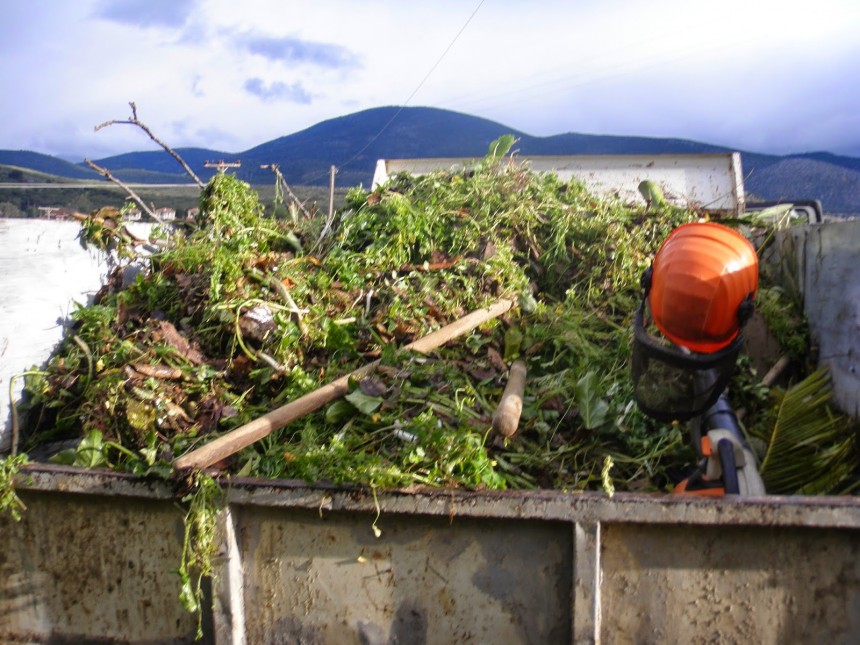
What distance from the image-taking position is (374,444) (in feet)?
7.64

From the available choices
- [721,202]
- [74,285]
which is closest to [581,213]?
[721,202]

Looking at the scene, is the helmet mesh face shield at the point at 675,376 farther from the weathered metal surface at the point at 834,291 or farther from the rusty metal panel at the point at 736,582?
the weathered metal surface at the point at 834,291

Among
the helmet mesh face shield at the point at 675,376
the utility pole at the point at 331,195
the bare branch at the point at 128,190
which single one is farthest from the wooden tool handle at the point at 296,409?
the bare branch at the point at 128,190

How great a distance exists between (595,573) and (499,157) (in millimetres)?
3289

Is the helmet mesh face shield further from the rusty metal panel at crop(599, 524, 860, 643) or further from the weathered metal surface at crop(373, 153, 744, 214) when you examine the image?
the weathered metal surface at crop(373, 153, 744, 214)

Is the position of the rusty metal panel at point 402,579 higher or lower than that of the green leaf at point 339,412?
lower

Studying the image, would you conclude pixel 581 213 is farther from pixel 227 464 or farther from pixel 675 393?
pixel 227 464

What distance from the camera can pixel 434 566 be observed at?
77.8 inches

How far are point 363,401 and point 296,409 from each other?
0.82 ft

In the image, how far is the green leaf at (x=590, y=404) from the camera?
2443 mm

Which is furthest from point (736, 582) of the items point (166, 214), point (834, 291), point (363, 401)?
point (166, 214)

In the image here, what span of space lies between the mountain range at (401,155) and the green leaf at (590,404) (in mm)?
2343

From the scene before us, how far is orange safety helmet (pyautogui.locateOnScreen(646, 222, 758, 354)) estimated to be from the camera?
189 cm

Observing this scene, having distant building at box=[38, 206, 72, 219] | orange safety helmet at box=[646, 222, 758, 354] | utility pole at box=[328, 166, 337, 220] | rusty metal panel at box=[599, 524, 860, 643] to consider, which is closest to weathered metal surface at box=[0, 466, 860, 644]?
rusty metal panel at box=[599, 524, 860, 643]
